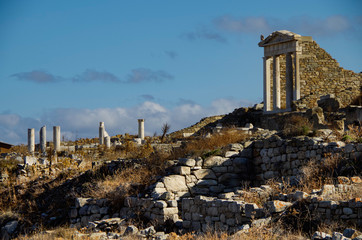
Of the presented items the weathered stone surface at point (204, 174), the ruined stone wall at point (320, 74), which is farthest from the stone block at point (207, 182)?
the ruined stone wall at point (320, 74)

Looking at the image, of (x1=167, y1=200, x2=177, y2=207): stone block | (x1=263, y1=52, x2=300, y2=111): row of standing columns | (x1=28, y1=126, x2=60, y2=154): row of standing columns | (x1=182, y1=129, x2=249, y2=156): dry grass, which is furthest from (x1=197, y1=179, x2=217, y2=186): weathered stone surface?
(x1=263, y1=52, x2=300, y2=111): row of standing columns

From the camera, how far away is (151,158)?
1731cm

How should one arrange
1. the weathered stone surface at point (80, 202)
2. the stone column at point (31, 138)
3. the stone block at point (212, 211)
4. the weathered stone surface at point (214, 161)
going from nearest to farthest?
the stone block at point (212, 211)
the weathered stone surface at point (214, 161)
the weathered stone surface at point (80, 202)
the stone column at point (31, 138)

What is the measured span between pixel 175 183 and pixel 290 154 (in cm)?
333

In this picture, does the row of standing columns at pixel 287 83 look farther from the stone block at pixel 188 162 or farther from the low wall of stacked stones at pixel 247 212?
the low wall of stacked stones at pixel 247 212

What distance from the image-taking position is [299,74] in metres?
36.8

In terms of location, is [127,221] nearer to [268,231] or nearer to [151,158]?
[151,158]

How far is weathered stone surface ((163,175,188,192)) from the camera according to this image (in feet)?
49.1

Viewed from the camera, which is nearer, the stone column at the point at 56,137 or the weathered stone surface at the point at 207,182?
the weathered stone surface at the point at 207,182

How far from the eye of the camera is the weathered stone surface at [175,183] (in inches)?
589

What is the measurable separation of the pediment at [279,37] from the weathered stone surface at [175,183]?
834 inches

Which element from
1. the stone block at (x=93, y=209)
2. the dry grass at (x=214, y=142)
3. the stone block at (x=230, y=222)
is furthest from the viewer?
the dry grass at (x=214, y=142)

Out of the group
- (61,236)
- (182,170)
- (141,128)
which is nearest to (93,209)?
(61,236)

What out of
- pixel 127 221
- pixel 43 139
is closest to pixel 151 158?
pixel 127 221
